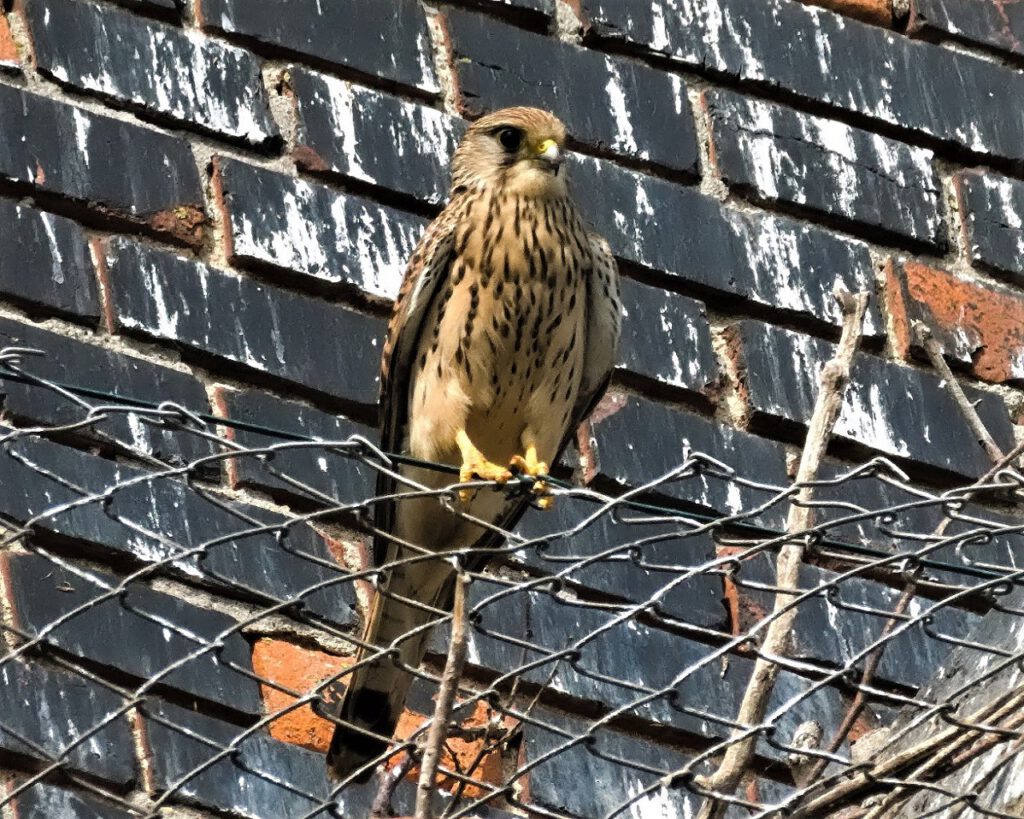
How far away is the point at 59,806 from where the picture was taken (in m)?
3.47

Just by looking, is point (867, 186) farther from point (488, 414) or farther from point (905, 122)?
point (488, 414)

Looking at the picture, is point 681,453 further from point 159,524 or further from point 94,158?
point 94,158

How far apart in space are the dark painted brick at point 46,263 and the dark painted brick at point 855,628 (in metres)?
1.16

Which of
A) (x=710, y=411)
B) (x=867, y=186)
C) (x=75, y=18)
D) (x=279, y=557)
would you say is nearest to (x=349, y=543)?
(x=279, y=557)

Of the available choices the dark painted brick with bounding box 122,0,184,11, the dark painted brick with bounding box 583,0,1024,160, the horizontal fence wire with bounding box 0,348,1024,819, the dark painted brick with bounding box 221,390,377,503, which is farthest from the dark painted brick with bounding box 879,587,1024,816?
the dark painted brick with bounding box 122,0,184,11

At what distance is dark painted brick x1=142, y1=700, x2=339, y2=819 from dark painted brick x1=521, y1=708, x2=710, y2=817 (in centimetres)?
31

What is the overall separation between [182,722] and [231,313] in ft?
2.84

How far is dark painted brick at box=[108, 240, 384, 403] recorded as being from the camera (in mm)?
4207

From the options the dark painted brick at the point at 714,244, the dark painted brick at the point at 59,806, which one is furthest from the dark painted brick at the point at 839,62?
the dark painted brick at the point at 59,806

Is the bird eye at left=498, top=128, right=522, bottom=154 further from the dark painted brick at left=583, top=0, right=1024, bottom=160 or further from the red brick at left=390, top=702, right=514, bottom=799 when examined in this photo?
the red brick at left=390, top=702, right=514, bottom=799

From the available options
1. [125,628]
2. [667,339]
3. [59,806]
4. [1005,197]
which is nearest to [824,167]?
[1005,197]

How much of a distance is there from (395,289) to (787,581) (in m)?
1.62

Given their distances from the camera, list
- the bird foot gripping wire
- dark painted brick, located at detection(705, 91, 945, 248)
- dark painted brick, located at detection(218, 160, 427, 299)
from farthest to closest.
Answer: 1. dark painted brick, located at detection(705, 91, 945, 248)
2. dark painted brick, located at detection(218, 160, 427, 299)
3. the bird foot gripping wire

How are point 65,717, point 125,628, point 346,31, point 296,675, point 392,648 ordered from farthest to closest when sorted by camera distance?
1. point 346,31
2. point 296,675
3. point 125,628
4. point 65,717
5. point 392,648
